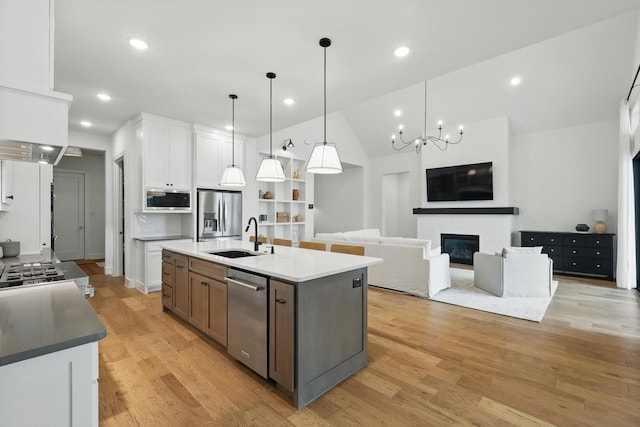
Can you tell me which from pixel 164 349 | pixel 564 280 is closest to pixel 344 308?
pixel 164 349

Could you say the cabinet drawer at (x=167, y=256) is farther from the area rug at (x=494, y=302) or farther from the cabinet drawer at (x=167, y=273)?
the area rug at (x=494, y=302)

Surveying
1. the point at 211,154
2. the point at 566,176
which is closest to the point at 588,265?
the point at 566,176

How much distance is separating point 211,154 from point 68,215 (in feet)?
17.0

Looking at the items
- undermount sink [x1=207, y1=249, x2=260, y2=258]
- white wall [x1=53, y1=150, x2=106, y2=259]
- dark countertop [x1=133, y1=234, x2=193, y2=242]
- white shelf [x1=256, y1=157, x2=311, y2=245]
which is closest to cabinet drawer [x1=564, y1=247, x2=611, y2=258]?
white shelf [x1=256, y1=157, x2=311, y2=245]

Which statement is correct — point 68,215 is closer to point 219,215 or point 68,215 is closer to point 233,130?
point 219,215

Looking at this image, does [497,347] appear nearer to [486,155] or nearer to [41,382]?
[41,382]

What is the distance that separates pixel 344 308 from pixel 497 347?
1684 millimetres

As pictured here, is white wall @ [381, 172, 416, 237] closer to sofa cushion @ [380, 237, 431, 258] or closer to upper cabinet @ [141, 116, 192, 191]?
sofa cushion @ [380, 237, 431, 258]

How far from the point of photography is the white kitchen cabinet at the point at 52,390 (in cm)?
96

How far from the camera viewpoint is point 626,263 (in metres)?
4.91

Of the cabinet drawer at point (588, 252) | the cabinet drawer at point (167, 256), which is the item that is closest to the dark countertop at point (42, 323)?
the cabinet drawer at point (167, 256)

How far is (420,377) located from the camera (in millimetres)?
2367

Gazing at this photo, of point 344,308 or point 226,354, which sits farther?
point 226,354

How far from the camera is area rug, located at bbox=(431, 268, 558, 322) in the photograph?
3.75 metres
